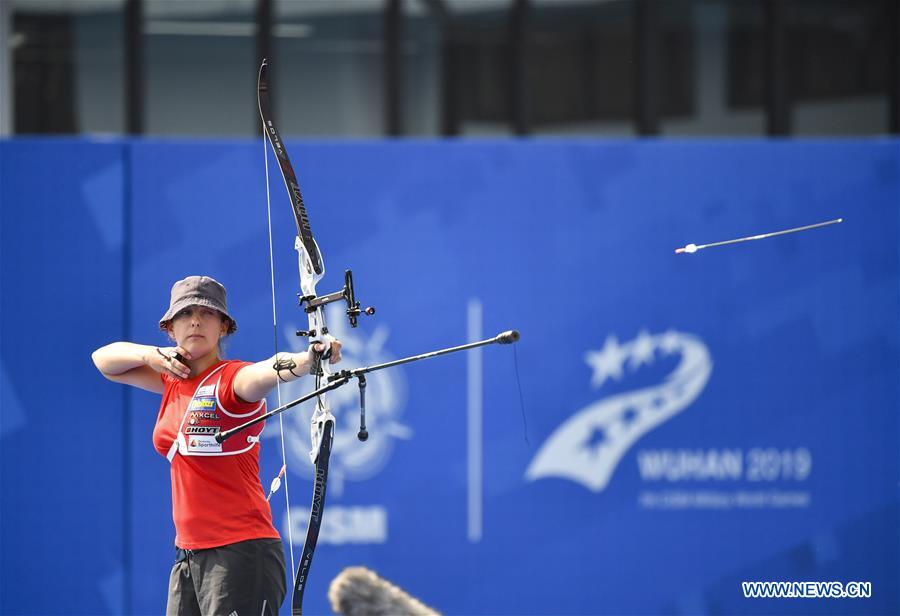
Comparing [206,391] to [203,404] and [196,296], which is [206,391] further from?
[196,296]

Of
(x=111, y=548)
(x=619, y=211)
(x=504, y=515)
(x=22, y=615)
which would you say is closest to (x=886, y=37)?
(x=619, y=211)

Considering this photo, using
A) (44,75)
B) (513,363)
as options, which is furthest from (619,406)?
(44,75)

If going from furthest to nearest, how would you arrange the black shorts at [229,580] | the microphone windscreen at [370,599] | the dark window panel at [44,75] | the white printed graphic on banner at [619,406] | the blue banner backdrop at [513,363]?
the dark window panel at [44,75]
the white printed graphic on banner at [619,406]
the blue banner backdrop at [513,363]
the microphone windscreen at [370,599]
the black shorts at [229,580]

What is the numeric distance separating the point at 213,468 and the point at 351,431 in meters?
2.10

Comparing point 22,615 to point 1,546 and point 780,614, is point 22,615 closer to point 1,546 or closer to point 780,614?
point 1,546

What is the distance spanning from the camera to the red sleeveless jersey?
3.09 metres

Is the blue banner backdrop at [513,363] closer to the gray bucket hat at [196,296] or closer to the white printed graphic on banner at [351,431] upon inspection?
the white printed graphic on banner at [351,431]

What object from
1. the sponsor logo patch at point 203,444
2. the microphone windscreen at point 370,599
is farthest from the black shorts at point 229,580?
the microphone windscreen at point 370,599

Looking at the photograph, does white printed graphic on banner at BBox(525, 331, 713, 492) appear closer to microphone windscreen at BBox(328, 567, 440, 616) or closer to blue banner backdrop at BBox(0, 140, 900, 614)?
blue banner backdrop at BBox(0, 140, 900, 614)

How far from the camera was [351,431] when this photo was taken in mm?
5195

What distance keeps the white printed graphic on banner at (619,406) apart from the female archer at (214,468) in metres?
2.29

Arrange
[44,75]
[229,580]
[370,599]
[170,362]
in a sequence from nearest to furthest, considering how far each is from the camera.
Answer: [229,580], [170,362], [370,599], [44,75]

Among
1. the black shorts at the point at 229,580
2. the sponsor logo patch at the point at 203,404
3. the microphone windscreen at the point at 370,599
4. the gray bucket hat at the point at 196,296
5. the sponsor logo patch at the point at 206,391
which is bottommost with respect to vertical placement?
the microphone windscreen at the point at 370,599

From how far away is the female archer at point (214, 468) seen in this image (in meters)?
3.06
